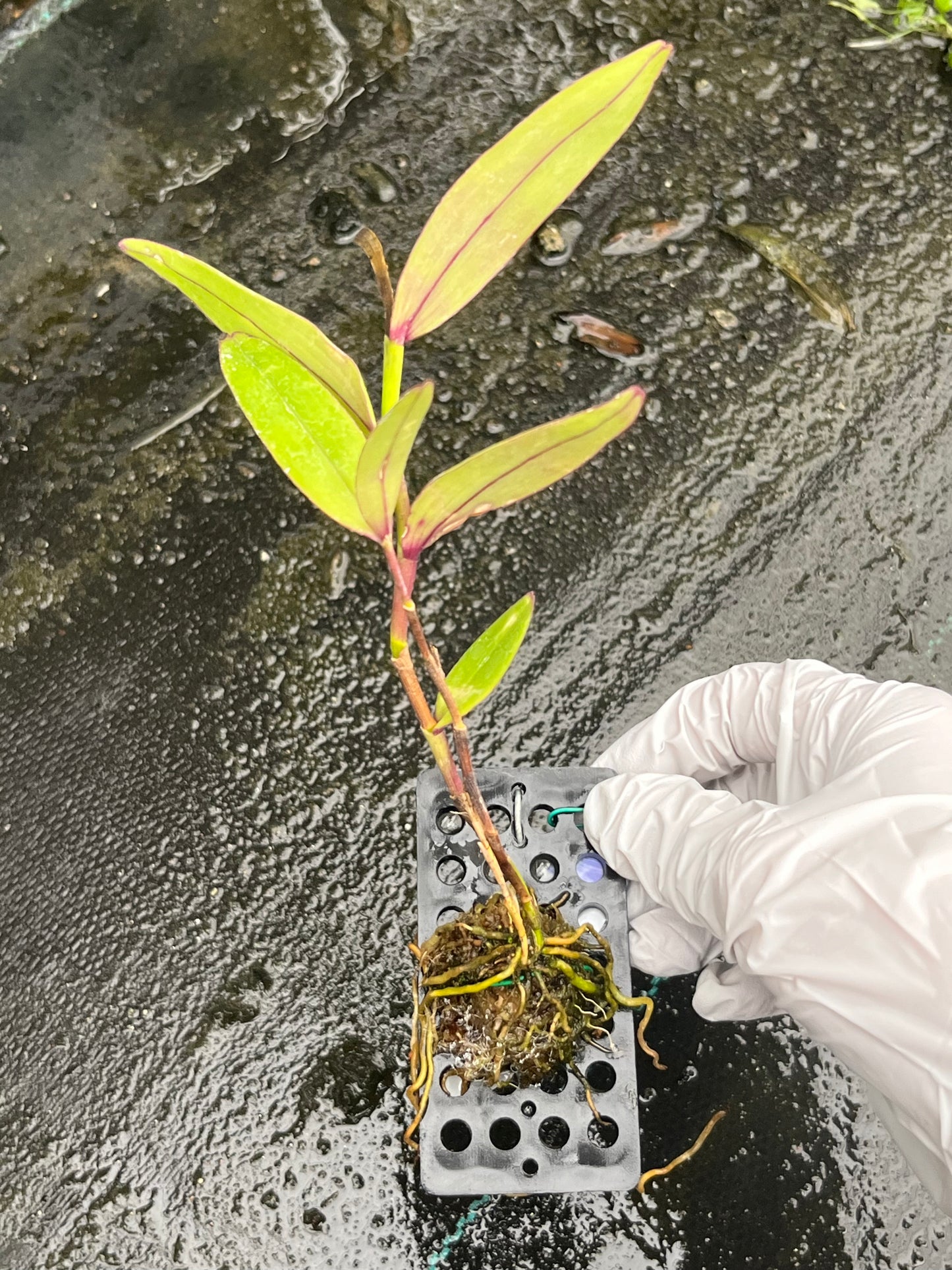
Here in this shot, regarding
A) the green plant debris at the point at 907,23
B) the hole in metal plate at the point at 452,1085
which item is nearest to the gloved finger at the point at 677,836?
the hole in metal plate at the point at 452,1085

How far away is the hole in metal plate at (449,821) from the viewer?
0.96 metres

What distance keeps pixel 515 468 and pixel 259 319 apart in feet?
0.58

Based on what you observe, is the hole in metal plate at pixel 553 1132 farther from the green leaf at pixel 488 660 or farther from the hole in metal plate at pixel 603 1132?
the green leaf at pixel 488 660

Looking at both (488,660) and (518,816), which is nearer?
(488,660)

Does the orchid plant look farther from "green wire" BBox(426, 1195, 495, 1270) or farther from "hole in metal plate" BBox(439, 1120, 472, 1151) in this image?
"green wire" BBox(426, 1195, 495, 1270)

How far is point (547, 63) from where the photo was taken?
58.5 inches

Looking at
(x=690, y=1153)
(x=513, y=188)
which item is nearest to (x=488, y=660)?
(x=513, y=188)

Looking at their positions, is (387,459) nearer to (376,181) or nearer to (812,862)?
(812,862)

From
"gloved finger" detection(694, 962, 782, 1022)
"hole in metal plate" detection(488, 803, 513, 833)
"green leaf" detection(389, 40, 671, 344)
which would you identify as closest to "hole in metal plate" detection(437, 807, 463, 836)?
"hole in metal plate" detection(488, 803, 513, 833)

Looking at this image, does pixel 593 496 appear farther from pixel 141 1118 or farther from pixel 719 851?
pixel 141 1118

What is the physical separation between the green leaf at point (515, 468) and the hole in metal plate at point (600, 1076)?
24.2 inches

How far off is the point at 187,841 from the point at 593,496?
72 centimetres

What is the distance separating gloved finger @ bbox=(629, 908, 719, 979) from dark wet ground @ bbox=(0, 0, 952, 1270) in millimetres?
144

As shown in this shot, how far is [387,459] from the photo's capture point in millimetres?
502
